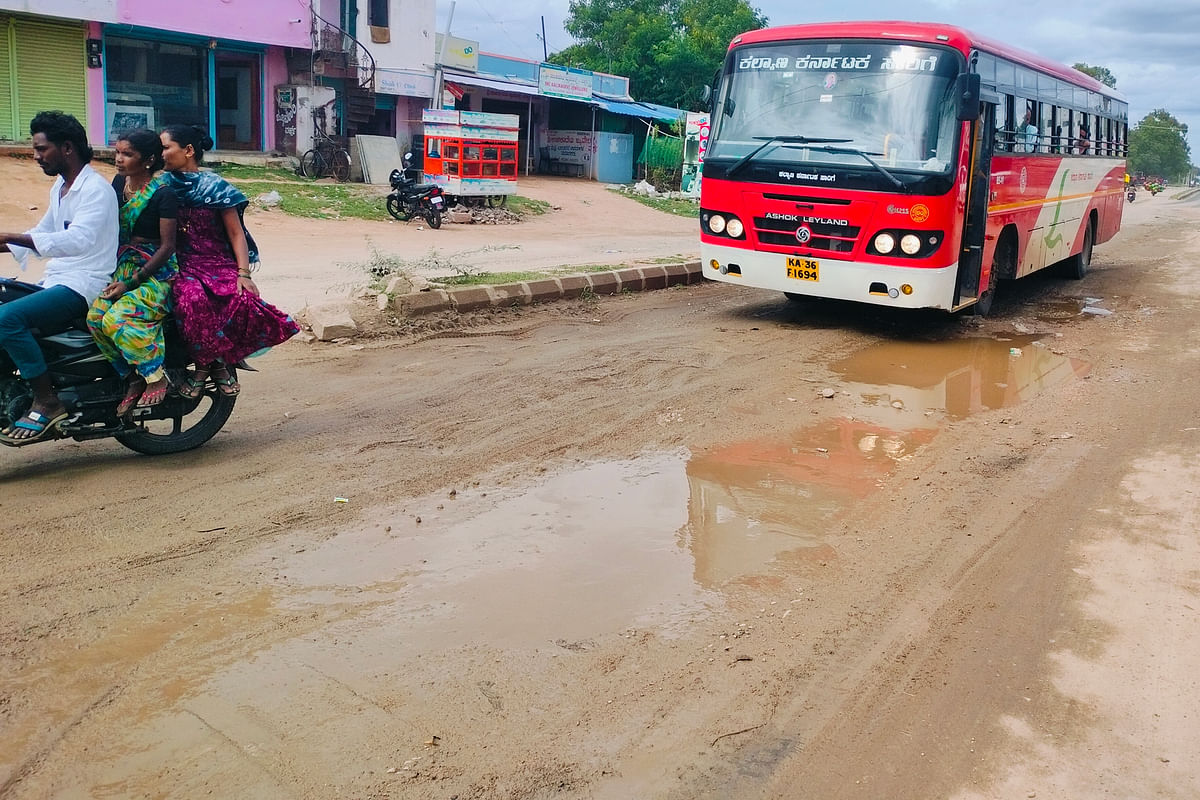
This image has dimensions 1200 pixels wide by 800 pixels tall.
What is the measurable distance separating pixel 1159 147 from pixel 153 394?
123312mm

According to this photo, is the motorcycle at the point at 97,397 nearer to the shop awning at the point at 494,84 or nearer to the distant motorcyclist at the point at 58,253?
the distant motorcyclist at the point at 58,253

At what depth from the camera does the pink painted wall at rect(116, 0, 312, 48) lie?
71.9 feet

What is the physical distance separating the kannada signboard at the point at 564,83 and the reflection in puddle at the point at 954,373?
26677mm

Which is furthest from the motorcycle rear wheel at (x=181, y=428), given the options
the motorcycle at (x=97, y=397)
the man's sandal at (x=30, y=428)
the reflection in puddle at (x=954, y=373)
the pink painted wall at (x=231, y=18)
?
the pink painted wall at (x=231, y=18)

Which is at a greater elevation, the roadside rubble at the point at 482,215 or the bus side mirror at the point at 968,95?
the bus side mirror at the point at 968,95

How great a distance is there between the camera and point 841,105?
9320 mm

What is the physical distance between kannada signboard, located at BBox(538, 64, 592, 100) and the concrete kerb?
22.5 m

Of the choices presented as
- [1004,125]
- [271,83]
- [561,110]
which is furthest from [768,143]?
[561,110]

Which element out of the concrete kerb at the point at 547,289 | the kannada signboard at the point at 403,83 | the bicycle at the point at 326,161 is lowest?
the concrete kerb at the point at 547,289

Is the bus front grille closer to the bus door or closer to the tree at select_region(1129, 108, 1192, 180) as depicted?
the bus door

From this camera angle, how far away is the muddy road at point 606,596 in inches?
119

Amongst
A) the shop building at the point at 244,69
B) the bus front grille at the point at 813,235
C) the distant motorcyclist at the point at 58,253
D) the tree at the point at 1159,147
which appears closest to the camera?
the distant motorcyclist at the point at 58,253

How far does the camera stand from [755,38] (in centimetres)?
995

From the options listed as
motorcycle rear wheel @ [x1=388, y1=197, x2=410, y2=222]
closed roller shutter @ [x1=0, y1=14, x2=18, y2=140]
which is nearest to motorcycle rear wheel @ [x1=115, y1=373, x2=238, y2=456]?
motorcycle rear wheel @ [x1=388, y1=197, x2=410, y2=222]
